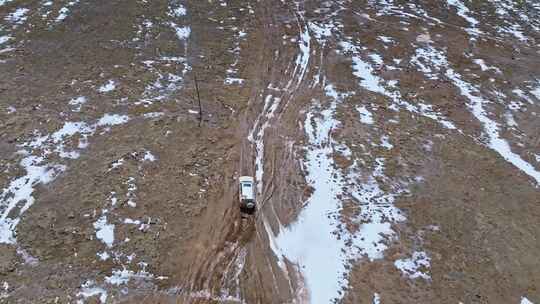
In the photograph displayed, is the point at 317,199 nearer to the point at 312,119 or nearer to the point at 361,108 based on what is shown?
the point at 312,119

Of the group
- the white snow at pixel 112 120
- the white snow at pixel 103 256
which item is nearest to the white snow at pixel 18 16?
the white snow at pixel 112 120

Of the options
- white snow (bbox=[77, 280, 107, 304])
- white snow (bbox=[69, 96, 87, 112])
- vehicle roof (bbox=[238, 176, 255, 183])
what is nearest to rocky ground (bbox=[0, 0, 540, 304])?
white snow (bbox=[77, 280, 107, 304])

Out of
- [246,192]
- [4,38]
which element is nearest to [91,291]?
[246,192]

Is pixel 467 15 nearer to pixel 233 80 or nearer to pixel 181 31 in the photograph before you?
pixel 233 80

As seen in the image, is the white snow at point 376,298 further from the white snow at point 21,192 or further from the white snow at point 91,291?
the white snow at point 21,192

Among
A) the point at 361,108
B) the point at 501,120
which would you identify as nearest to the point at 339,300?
the point at 361,108

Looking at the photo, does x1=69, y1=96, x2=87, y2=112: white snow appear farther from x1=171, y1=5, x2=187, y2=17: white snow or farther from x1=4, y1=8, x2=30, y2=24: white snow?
x1=171, y1=5, x2=187, y2=17: white snow
